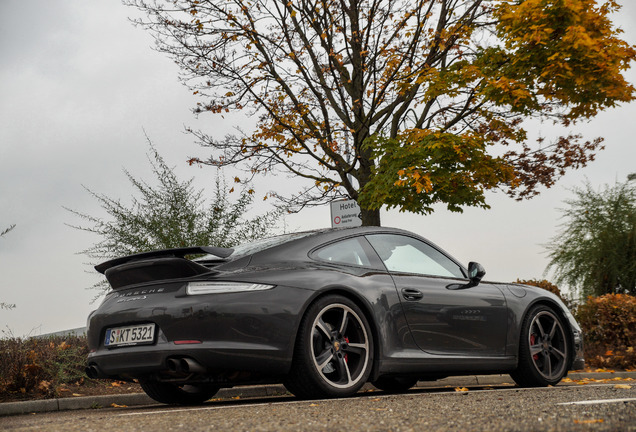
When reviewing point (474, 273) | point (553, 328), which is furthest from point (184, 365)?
point (553, 328)

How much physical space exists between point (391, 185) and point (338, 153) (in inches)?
89.6

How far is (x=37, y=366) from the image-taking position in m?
8.20

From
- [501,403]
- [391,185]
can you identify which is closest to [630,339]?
[391,185]

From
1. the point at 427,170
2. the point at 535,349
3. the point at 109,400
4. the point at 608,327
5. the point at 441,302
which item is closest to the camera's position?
the point at 441,302

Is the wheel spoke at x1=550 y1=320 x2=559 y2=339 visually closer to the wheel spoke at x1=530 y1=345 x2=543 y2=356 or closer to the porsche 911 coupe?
the wheel spoke at x1=530 y1=345 x2=543 y2=356

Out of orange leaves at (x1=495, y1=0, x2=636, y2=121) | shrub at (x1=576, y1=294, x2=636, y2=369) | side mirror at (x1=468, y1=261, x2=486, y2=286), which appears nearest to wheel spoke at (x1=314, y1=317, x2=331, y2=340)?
side mirror at (x1=468, y1=261, x2=486, y2=286)

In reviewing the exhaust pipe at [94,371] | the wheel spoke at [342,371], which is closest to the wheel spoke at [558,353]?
the wheel spoke at [342,371]

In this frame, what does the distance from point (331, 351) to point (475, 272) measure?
1.90 m

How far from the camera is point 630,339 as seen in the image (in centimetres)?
1126

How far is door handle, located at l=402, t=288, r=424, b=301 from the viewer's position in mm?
6162

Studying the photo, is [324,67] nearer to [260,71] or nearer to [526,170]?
[260,71]

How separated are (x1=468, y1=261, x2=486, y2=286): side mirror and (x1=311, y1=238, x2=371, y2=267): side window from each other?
1158 mm

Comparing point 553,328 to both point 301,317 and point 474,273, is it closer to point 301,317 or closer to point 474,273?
point 474,273

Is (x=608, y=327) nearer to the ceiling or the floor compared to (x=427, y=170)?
nearer to the floor
